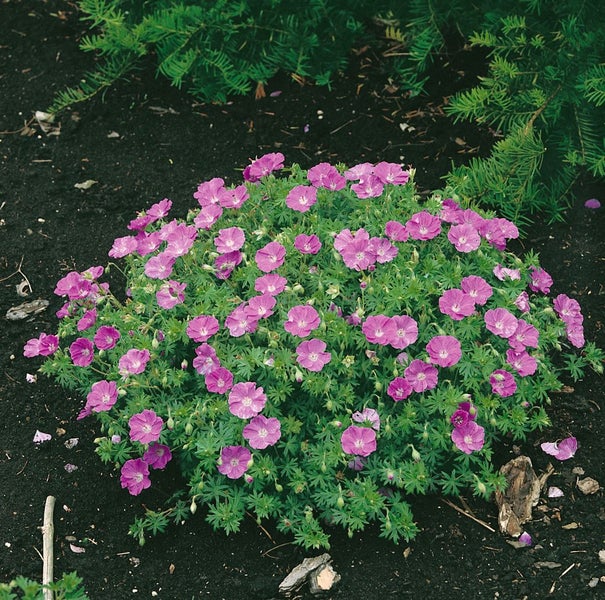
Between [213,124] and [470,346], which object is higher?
[470,346]

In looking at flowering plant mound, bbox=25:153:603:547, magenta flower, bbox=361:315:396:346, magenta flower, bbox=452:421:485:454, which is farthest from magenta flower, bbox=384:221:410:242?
magenta flower, bbox=452:421:485:454

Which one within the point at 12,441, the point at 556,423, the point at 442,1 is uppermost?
the point at 442,1

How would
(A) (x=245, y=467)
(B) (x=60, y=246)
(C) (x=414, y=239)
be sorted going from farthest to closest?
(B) (x=60, y=246) → (C) (x=414, y=239) → (A) (x=245, y=467)

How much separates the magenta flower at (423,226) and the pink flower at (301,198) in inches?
15.2

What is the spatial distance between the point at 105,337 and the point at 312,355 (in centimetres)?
82

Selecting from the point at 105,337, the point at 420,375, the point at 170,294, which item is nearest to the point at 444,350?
the point at 420,375

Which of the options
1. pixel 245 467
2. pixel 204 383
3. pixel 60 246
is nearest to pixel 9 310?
pixel 60 246

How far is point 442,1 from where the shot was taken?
4656 millimetres

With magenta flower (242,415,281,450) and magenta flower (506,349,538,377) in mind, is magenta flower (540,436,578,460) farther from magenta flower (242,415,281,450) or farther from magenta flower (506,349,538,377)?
magenta flower (242,415,281,450)

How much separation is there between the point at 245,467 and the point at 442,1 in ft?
9.31

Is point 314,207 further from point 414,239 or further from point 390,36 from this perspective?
point 390,36

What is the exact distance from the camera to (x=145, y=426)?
123 inches

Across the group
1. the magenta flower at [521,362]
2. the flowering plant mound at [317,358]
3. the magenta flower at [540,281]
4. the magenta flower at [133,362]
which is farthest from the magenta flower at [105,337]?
the magenta flower at [540,281]

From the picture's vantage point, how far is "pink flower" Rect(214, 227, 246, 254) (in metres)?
3.39
